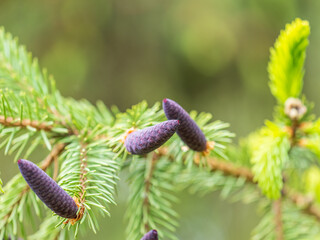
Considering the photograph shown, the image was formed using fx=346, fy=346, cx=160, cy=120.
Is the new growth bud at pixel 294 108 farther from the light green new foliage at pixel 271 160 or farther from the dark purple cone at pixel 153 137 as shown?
the dark purple cone at pixel 153 137

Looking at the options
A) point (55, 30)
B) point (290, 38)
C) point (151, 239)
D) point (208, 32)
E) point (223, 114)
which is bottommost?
point (151, 239)

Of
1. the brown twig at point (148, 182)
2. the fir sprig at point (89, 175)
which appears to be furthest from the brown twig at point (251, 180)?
the fir sprig at point (89, 175)

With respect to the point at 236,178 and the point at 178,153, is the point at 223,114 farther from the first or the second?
the point at 178,153

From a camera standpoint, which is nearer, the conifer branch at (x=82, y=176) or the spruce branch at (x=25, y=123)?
the conifer branch at (x=82, y=176)

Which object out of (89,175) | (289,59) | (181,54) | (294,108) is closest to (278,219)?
(294,108)

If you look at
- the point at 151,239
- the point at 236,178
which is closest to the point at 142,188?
the point at 151,239

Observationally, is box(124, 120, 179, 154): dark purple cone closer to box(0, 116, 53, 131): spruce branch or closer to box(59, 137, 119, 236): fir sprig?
box(59, 137, 119, 236): fir sprig
